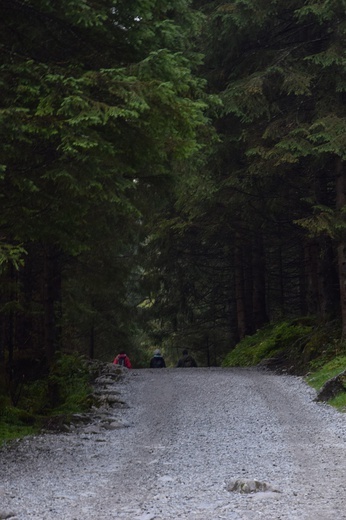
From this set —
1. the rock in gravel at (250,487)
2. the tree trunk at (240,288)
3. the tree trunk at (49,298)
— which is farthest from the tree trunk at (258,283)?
the rock in gravel at (250,487)

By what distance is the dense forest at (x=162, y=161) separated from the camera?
7324 mm

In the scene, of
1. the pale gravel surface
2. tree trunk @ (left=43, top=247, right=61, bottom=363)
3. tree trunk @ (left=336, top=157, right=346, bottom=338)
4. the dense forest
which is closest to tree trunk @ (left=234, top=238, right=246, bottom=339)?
the dense forest

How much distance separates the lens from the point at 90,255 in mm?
15406

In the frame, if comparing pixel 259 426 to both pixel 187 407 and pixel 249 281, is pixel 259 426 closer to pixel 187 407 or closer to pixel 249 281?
pixel 187 407

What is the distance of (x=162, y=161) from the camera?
9.19 meters

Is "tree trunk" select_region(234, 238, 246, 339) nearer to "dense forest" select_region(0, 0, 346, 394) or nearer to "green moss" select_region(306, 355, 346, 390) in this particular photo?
"dense forest" select_region(0, 0, 346, 394)

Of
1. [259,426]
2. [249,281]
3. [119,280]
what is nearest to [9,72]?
[259,426]

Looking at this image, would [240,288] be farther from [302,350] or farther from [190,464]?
[190,464]

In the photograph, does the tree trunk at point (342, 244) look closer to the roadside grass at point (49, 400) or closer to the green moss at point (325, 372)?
the green moss at point (325, 372)

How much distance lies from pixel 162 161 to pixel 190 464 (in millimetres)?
4492

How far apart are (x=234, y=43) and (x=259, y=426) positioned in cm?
1129

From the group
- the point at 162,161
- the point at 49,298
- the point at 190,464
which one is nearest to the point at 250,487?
the point at 190,464

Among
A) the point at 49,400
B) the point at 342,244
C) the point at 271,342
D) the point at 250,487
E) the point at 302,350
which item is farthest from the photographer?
the point at 271,342

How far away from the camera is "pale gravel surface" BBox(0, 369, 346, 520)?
5301mm
